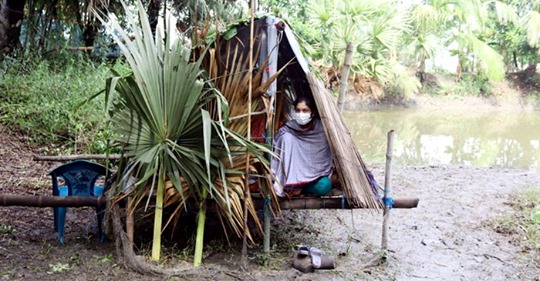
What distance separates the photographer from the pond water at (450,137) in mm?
9734

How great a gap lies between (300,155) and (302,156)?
18 mm

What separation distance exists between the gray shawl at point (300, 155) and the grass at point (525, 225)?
1.91 m

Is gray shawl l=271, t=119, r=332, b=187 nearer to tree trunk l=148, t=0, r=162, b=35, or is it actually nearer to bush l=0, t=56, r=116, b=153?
bush l=0, t=56, r=116, b=153

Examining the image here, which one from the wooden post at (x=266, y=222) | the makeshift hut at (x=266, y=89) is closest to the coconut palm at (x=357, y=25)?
the makeshift hut at (x=266, y=89)

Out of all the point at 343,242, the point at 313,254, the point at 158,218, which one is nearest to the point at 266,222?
the point at 313,254

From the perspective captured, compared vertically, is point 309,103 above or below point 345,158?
above

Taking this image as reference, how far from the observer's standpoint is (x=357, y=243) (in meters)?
3.91

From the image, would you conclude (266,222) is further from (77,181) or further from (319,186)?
(77,181)

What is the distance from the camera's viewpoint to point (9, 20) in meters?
6.75

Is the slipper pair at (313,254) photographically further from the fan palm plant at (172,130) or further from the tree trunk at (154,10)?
the tree trunk at (154,10)

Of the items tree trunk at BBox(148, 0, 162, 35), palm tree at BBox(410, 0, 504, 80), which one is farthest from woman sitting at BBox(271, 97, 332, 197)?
palm tree at BBox(410, 0, 504, 80)

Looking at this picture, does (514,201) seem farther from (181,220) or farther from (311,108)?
(181,220)

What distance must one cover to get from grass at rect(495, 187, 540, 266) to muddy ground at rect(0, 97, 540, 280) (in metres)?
0.06

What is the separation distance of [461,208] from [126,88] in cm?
416
